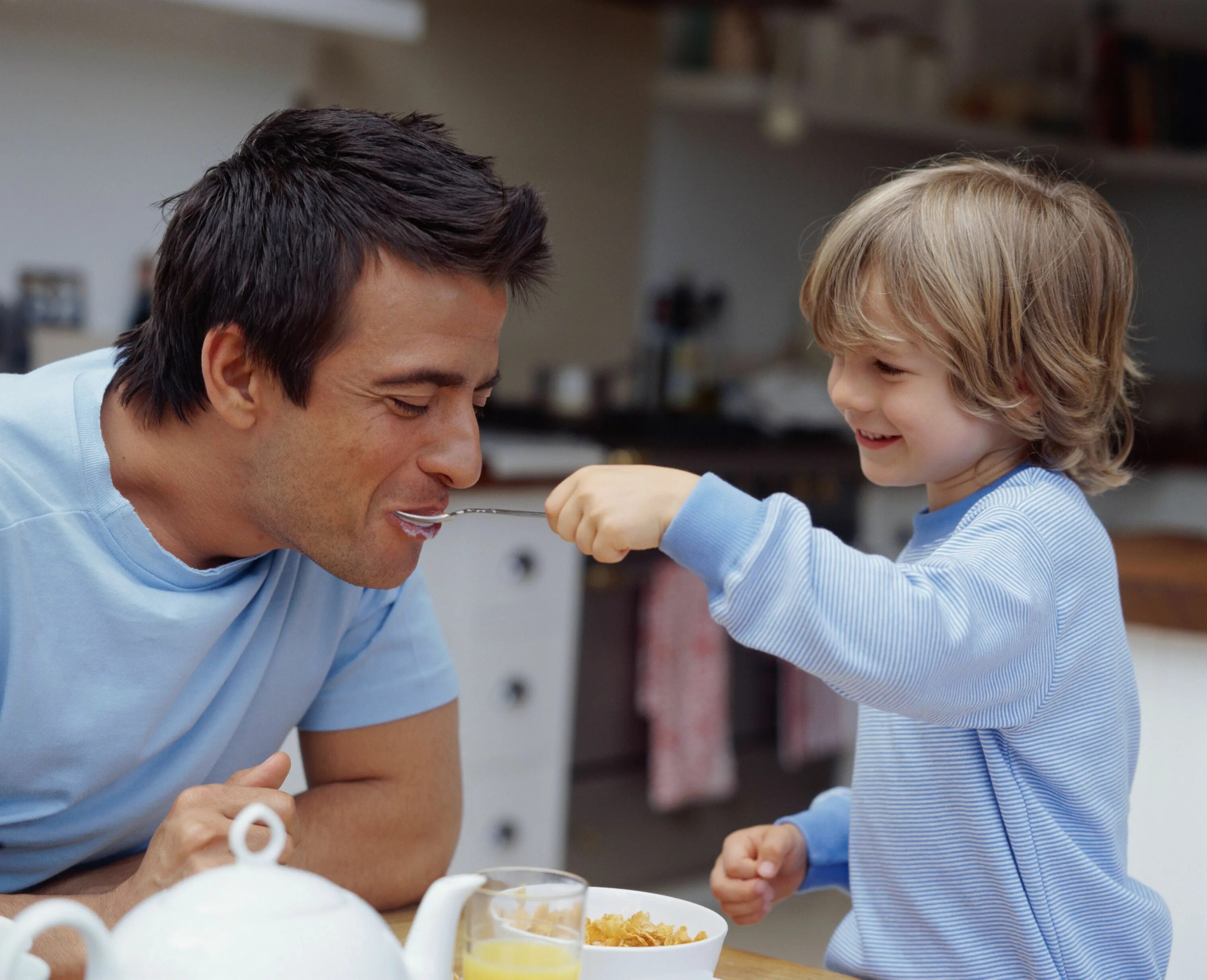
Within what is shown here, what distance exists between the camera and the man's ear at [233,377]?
103 cm

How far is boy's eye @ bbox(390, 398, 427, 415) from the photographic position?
102 cm

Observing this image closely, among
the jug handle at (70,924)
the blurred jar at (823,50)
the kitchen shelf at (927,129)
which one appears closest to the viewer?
the jug handle at (70,924)

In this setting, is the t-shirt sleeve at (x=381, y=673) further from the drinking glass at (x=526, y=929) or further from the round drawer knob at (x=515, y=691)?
the round drawer knob at (x=515, y=691)

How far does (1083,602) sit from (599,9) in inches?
123

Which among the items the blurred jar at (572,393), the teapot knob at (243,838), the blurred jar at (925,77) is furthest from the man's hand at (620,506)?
the blurred jar at (925,77)

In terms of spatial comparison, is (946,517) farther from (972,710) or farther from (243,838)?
(243,838)

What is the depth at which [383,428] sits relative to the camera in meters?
1.02

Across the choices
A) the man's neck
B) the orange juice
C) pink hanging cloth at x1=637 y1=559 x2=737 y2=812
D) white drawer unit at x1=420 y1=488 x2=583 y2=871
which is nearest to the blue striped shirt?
the orange juice

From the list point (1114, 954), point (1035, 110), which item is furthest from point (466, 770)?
point (1035, 110)

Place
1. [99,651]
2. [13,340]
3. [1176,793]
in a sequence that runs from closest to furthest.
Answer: [99,651], [1176,793], [13,340]

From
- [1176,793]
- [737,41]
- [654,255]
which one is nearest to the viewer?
[1176,793]

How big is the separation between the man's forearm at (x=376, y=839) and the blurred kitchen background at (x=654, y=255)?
0.71 m

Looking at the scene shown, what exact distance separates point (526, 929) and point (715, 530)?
247 millimetres

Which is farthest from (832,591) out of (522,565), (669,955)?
(522,565)
